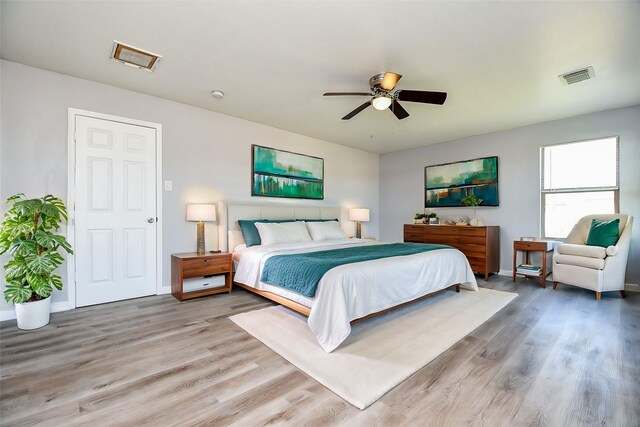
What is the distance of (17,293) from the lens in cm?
255

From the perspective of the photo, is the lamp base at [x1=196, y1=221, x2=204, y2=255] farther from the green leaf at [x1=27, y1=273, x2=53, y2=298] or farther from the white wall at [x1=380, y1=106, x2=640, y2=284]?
the white wall at [x1=380, y1=106, x2=640, y2=284]

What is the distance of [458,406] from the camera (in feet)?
5.21

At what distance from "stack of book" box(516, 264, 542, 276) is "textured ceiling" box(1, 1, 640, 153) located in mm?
2408

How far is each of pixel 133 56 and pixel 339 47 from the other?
2.01 metres

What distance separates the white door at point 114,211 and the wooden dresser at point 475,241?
466 centimetres

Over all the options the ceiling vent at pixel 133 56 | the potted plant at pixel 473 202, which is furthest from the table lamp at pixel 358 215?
the ceiling vent at pixel 133 56

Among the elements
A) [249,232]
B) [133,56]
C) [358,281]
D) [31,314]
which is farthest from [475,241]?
[31,314]

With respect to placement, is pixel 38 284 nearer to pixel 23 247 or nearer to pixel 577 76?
pixel 23 247

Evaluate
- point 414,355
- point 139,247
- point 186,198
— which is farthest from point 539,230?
point 139,247

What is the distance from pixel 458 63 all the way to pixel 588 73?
57.2 inches

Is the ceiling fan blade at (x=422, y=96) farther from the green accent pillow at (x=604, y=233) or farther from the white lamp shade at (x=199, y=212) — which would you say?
the green accent pillow at (x=604, y=233)

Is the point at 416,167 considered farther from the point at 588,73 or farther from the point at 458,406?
the point at 458,406

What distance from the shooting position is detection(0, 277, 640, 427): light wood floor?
59.4 inches

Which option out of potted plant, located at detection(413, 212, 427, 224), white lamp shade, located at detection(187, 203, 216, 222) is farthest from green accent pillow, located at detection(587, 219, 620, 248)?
white lamp shade, located at detection(187, 203, 216, 222)
